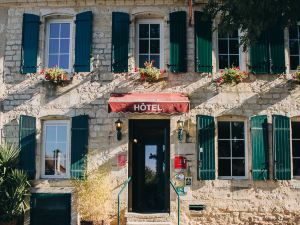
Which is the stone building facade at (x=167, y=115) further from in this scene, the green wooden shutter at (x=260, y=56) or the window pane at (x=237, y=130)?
the green wooden shutter at (x=260, y=56)

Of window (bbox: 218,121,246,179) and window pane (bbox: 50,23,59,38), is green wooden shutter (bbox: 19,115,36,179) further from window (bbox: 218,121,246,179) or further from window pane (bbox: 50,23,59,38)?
window (bbox: 218,121,246,179)

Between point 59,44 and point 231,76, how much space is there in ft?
17.8

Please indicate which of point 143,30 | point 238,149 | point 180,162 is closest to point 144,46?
point 143,30

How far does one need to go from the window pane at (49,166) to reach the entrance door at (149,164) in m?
2.37

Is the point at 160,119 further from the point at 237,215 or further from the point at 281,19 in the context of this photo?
the point at 281,19

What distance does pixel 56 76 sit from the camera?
1218 centimetres

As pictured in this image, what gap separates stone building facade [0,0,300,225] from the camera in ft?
39.0

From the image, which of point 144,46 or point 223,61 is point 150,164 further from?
point 223,61

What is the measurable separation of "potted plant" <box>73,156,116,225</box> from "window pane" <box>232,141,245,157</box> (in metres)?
3.77

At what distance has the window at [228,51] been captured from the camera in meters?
12.7

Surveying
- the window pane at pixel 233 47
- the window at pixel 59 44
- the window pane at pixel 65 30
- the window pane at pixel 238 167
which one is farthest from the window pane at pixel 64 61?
the window pane at pixel 238 167

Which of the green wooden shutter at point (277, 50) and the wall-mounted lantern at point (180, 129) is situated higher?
the green wooden shutter at point (277, 50)

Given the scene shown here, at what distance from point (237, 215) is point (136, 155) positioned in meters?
3.50

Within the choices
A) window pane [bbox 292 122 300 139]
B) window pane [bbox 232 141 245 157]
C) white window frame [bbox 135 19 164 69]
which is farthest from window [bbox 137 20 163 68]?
window pane [bbox 292 122 300 139]
